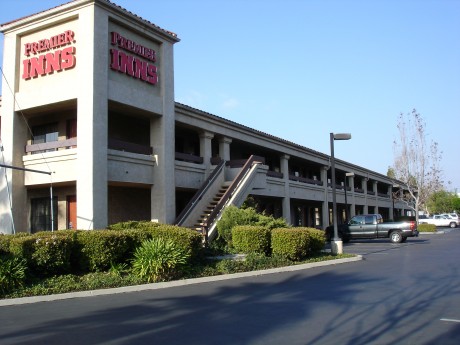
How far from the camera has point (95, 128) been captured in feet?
55.5

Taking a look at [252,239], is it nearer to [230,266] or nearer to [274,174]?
[230,266]

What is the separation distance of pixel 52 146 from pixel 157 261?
8.19 metres

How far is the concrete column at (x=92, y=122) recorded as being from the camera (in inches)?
655

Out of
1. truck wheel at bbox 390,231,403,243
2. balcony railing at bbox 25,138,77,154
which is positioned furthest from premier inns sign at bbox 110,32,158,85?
truck wheel at bbox 390,231,403,243

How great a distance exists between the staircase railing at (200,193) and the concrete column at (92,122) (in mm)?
3793

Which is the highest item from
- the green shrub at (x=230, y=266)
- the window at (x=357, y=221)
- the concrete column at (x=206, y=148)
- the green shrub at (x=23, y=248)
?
the concrete column at (x=206, y=148)

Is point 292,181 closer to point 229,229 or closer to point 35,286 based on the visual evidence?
point 229,229

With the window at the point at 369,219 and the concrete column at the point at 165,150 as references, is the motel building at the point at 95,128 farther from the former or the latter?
the window at the point at 369,219

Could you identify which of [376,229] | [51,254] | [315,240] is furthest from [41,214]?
[376,229]

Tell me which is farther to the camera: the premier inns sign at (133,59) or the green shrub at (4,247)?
the premier inns sign at (133,59)

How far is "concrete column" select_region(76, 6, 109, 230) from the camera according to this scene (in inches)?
655

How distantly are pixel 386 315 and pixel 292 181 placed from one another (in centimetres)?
2417

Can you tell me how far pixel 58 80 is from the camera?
1805 cm

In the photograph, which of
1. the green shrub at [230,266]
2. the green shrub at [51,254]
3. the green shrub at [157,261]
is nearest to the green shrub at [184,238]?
the green shrub at [230,266]
